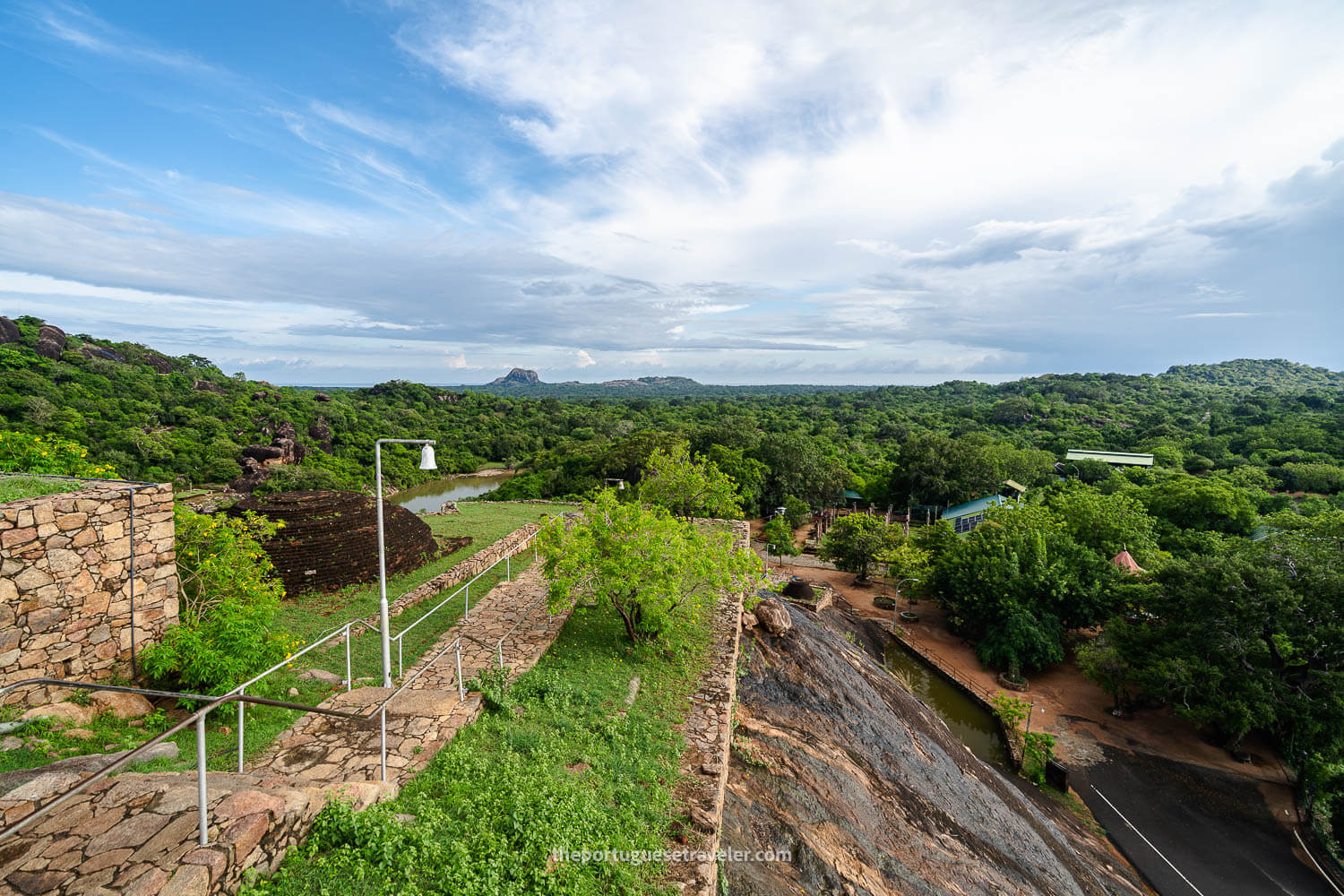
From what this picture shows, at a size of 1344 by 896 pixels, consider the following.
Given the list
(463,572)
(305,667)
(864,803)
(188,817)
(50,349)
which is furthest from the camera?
(50,349)

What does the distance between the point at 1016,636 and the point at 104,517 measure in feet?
76.1

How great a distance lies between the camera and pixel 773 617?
1301 cm

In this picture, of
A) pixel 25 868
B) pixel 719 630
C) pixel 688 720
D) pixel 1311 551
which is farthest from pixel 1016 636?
pixel 25 868

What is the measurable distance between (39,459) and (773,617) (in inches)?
563

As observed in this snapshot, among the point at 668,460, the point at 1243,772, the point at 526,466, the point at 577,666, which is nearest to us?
the point at 577,666

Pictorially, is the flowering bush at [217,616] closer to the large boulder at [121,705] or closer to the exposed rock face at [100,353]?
the large boulder at [121,705]

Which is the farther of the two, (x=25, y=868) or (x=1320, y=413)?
(x=1320, y=413)

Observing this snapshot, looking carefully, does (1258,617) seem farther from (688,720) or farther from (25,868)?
(25,868)

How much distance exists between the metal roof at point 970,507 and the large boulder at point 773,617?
25671 millimetres

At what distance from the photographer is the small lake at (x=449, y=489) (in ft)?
145

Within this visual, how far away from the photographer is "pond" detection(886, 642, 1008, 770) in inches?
612

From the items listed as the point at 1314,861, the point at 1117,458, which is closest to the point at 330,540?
the point at 1314,861

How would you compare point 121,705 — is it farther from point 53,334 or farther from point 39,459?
point 53,334

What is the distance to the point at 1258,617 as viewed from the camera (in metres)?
14.1
